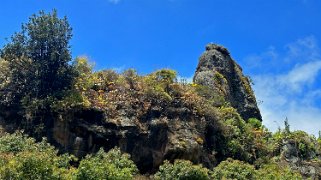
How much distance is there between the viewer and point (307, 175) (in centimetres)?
3512

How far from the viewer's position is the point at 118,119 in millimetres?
29562

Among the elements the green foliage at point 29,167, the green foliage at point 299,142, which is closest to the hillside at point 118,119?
the green foliage at point 299,142

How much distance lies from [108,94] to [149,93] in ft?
8.23

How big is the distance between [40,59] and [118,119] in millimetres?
6249

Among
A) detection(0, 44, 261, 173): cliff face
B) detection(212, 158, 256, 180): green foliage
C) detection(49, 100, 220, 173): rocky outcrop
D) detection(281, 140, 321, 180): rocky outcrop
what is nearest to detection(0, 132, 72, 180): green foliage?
detection(49, 100, 220, 173): rocky outcrop

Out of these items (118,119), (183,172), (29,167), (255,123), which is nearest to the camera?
(29,167)

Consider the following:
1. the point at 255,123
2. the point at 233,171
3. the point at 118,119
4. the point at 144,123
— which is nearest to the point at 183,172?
the point at 233,171

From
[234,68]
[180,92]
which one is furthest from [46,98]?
[234,68]

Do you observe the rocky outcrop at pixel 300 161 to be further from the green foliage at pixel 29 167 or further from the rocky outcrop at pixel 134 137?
the green foliage at pixel 29 167

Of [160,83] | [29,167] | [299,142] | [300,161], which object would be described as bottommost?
[29,167]

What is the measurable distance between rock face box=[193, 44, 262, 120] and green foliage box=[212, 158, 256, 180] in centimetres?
1468

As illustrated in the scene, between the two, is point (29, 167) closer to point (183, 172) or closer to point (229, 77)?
point (183, 172)

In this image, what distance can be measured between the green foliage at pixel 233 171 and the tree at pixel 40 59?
1026cm

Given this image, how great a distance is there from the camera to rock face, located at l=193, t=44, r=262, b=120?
1710 inches
